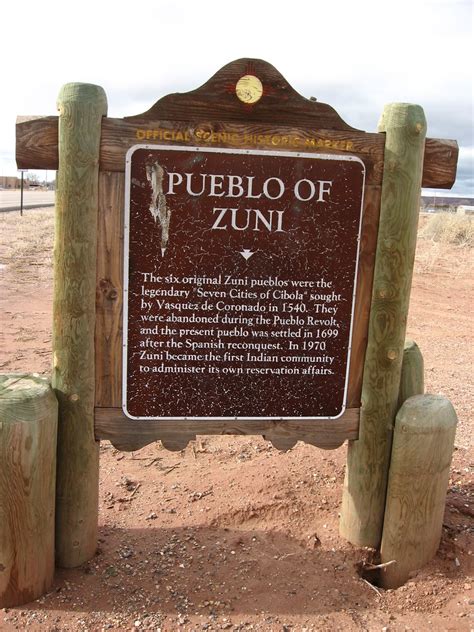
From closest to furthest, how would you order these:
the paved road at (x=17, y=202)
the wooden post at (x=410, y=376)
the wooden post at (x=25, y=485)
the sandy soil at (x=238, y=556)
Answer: the wooden post at (x=25, y=485) → the sandy soil at (x=238, y=556) → the wooden post at (x=410, y=376) → the paved road at (x=17, y=202)

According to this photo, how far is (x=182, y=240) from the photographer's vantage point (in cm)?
269

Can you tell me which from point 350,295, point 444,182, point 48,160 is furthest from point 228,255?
point 444,182

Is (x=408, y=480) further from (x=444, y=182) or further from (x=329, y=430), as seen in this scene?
(x=444, y=182)

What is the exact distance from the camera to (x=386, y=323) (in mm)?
2891

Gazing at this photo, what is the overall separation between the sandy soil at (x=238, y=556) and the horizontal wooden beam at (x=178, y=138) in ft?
6.12

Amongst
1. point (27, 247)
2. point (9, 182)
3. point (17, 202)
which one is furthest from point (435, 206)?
point (9, 182)

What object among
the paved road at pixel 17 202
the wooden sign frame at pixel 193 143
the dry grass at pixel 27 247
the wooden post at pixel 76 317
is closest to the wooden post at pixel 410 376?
the wooden sign frame at pixel 193 143

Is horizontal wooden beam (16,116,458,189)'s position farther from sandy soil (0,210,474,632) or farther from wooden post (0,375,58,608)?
sandy soil (0,210,474,632)

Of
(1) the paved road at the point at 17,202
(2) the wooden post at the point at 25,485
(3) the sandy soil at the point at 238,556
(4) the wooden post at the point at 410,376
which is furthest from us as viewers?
(1) the paved road at the point at 17,202

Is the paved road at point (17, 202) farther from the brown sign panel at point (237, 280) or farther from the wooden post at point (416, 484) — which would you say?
the wooden post at point (416, 484)

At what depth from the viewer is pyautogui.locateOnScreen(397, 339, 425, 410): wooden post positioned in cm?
312

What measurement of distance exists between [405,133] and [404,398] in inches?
50.1

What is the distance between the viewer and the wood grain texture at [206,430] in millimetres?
2854

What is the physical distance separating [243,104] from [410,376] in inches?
60.7
